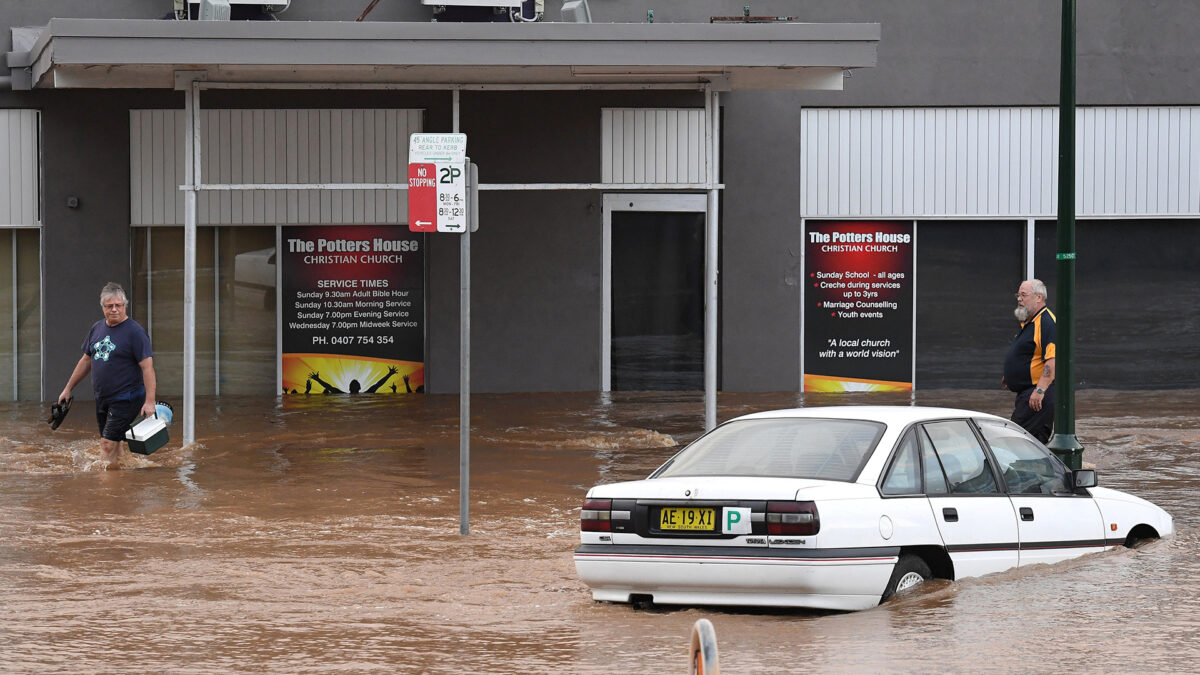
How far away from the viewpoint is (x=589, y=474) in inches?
535

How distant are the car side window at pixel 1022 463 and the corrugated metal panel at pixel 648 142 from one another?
12207 millimetres

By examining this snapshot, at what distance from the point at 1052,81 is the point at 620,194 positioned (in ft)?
21.3

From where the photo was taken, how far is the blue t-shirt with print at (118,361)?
1331 centimetres

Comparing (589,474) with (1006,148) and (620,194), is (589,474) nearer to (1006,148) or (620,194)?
(620,194)

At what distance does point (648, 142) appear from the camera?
20938 mm

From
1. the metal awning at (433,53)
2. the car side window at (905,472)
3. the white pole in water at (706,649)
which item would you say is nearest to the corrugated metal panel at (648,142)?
the metal awning at (433,53)

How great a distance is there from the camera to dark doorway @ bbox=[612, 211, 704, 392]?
21422 mm

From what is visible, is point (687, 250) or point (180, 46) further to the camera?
point (687, 250)

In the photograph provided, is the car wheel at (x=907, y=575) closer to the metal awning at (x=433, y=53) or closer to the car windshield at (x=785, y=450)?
the car windshield at (x=785, y=450)

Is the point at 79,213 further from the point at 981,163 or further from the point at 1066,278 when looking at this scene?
the point at 1066,278

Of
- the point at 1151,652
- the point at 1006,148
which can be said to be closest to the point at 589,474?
the point at 1151,652

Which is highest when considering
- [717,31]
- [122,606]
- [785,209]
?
[717,31]

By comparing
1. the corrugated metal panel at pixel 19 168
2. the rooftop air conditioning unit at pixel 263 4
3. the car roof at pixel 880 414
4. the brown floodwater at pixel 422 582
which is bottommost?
the brown floodwater at pixel 422 582

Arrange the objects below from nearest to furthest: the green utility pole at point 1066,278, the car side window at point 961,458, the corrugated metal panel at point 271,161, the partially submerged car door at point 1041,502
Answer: the car side window at point 961,458
the partially submerged car door at point 1041,502
the green utility pole at point 1066,278
the corrugated metal panel at point 271,161
